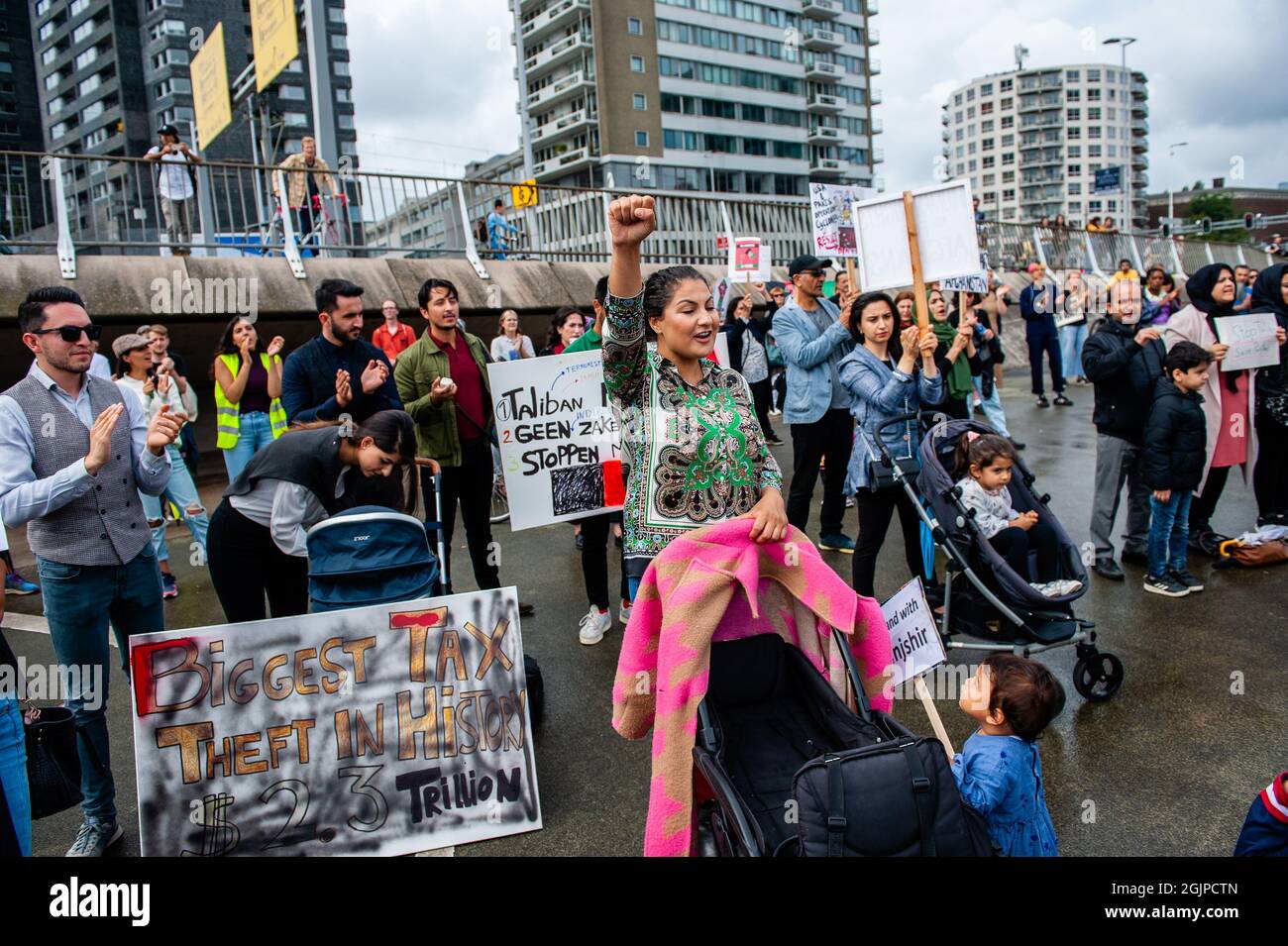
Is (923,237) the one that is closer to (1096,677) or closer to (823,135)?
(1096,677)

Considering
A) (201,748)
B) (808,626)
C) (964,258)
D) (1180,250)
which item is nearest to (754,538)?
(808,626)

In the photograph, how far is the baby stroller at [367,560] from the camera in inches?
124

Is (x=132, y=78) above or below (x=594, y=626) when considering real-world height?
above

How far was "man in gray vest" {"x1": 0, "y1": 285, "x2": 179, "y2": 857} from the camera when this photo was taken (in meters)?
2.99

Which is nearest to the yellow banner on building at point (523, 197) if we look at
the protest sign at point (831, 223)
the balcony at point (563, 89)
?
the protest sign at point (831, 223)

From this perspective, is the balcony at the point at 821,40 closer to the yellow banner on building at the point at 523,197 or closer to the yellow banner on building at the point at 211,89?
the yellow banner on building at the point at 211,89

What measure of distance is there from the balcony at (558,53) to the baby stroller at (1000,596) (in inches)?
3442

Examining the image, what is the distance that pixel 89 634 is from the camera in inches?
127

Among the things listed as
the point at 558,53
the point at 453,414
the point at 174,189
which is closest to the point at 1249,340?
the point at 453,414

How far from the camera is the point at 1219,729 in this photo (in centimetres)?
374

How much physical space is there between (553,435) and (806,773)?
388 centimetres

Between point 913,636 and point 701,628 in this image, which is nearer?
point 701,628

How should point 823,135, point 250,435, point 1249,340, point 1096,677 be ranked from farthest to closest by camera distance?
point 823,135 < point 250,435 < point 1249,340 < point 1096,677
